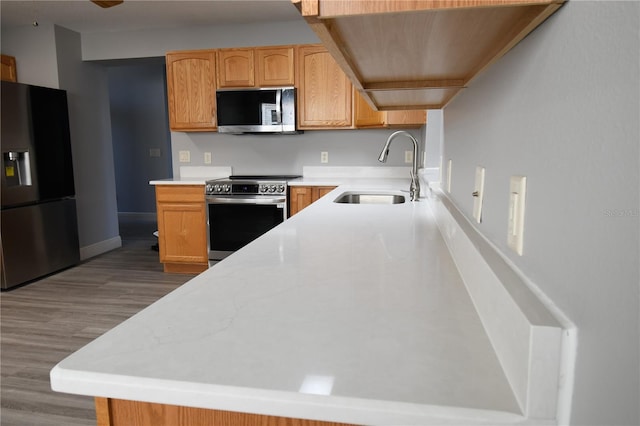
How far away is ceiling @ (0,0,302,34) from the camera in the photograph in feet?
11.4

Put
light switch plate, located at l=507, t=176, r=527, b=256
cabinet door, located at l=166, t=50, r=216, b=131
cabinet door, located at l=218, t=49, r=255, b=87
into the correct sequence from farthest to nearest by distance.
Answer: cabinet door, located at l=166, t=50, r=216, b=131 → cabinet door, located at l=218, t=49, r=255, b=87 → light switch plate, located at l=507, t=176, r=527, b=256

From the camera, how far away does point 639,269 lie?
33 cm

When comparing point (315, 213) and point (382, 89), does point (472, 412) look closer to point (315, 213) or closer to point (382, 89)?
point (382, 89)

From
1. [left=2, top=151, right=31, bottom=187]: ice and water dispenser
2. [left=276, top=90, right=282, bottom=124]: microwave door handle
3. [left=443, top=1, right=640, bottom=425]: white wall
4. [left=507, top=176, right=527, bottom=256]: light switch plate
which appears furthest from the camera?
[left=276, top=90, right=282, bottom=124]: microwave door handle

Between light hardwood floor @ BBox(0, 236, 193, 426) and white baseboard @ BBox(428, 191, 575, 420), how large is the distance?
1.83 metres

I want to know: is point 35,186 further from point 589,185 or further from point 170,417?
point 589,185

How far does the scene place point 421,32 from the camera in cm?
69

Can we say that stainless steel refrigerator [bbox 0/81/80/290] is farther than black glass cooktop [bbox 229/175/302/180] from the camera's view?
No

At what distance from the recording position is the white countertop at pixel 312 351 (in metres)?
0.50

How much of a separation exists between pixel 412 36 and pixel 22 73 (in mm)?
4827

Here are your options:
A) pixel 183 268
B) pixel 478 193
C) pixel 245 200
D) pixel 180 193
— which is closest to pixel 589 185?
pixel 478 193

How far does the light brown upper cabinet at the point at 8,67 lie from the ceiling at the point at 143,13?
1.06 feet

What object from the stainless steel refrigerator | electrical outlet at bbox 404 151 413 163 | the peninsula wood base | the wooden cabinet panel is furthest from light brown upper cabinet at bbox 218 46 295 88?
the peninsula wood base

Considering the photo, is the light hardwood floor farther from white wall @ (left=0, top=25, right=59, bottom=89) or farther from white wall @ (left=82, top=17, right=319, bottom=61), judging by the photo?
white wall @ (left=82, top=17, right=319, bottom=61)
